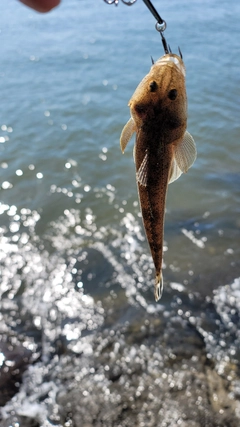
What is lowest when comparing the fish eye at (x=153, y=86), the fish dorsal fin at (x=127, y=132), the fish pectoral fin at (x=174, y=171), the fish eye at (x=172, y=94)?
the fish pectoral fin at (x=174, y=171)

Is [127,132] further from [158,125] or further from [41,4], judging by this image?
[41,4]

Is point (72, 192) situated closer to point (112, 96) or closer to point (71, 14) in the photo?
point (112, 96)

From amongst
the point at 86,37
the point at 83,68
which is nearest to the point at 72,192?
the point at 83,68

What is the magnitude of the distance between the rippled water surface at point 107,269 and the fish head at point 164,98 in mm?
3573

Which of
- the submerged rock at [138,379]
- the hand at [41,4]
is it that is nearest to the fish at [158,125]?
the hand at [41,4]

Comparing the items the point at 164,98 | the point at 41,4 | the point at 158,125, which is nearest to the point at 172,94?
the point at 164,98

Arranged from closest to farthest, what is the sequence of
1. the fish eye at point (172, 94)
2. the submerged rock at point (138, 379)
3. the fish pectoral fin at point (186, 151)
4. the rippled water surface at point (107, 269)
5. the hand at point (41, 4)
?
the hand at point (41, 4), the fish eye at point (172, 94), the fish pectoral fin at point (186, 151), the submerged rock at point (138, 379), the rippled water surface at point (107, 269)

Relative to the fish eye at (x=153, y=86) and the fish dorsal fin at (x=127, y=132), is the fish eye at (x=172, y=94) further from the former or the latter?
the fish dorsal fin at (x=127, y=132)

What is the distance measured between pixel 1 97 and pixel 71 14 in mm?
11380

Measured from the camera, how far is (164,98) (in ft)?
7.40

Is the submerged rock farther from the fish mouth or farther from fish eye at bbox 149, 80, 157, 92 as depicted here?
fish eye at bbox 149, 80, 157, 92

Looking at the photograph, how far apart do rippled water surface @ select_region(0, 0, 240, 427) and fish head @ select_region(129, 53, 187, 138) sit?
3573 millimetres

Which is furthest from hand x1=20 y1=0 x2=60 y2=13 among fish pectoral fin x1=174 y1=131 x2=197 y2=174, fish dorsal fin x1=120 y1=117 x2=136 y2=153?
fish pectoral fin x1=174 y1=131 x2=197 y2=174

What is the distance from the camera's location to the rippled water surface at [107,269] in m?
4.69
